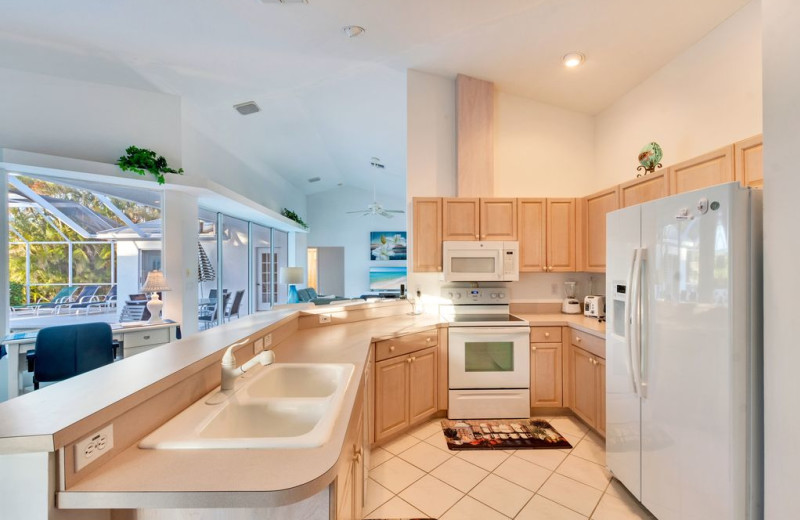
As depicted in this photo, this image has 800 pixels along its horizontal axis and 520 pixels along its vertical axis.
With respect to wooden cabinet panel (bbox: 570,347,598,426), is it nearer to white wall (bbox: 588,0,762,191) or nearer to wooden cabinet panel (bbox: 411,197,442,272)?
wooden cabinet panel (bbox: 411,197,442,272)

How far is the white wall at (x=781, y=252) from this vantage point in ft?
4.14

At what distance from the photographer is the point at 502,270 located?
10.4 feet

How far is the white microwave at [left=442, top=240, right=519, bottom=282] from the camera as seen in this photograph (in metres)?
3.16

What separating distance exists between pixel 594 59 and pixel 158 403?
3.65 meters

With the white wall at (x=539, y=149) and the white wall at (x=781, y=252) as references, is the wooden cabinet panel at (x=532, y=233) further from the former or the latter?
the white wall at (x=781, y=252)

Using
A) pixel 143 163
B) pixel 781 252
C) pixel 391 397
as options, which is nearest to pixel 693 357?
pixel 781 252

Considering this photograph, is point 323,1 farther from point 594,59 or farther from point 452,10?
point 594,59

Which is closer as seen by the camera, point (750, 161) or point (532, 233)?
point (750, 161)

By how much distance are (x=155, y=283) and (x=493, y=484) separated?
351cm

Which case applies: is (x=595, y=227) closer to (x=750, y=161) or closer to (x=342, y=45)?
(x=750, y=161)

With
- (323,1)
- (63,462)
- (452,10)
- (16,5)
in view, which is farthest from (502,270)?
(16,5)

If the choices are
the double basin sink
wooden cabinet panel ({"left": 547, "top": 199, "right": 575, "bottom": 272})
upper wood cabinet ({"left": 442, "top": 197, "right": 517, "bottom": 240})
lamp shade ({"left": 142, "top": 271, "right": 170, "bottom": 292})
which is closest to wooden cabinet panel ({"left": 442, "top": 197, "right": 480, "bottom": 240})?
upper wood cabinet ({"left": 442, "top": 197, "right": 517, "bottom": 240})

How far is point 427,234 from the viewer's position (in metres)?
3.25

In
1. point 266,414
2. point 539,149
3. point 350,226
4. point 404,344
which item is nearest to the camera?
point 266,414
